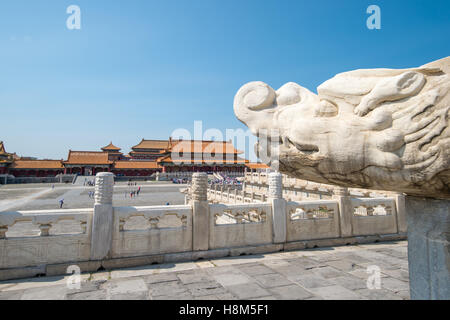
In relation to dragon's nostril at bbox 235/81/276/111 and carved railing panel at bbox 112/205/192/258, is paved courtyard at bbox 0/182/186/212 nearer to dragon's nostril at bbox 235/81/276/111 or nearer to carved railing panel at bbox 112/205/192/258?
carved railing panel at bbox 112/205/192/258

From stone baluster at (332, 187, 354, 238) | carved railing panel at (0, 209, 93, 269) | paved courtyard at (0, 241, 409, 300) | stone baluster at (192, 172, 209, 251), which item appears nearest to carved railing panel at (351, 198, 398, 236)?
stone baluster at (332, 187, 354, 238)

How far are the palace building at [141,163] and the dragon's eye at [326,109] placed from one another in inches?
1735

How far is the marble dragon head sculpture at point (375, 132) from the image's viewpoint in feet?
3.59

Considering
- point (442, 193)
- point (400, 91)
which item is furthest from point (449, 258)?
point (400, 91)

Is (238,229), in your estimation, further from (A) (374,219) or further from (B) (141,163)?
(B) (141,163)

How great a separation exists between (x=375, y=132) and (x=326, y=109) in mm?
291

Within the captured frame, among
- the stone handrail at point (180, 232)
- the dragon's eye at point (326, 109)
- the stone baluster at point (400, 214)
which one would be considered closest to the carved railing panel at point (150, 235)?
the stone handrail at point (180, 232)

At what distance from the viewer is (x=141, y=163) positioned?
156ft

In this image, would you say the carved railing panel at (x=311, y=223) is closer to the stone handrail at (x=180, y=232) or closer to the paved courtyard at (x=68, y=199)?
the stone handrail at (x=180, y=232)

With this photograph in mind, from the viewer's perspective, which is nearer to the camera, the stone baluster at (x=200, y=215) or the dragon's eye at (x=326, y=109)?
the dragon's eye at (x=326, y=109)
